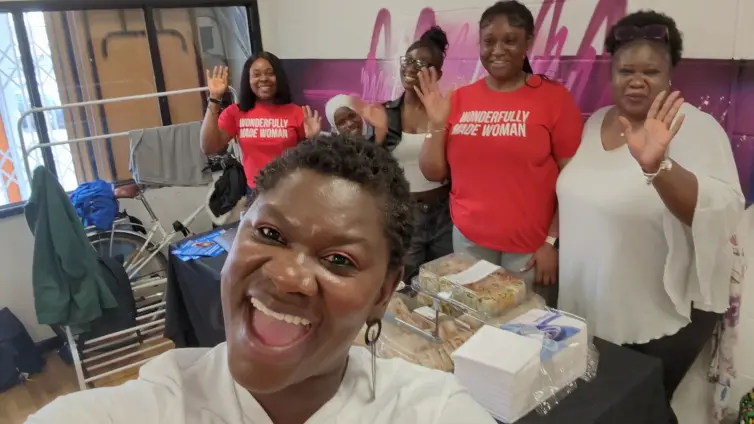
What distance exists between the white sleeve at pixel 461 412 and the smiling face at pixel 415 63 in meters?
1.58

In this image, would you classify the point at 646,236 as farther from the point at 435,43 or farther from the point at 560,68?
the point at 435,43

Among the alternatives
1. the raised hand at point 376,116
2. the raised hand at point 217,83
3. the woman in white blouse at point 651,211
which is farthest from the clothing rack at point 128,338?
the woman in white blouse at point 651,211

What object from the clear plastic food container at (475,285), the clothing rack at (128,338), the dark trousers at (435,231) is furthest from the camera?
the clothing rack at (128,338)

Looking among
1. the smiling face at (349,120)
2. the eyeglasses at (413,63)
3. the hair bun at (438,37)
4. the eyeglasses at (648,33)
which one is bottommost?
the smiling face at (349,120)

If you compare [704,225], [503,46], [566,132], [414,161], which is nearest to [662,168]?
[704,225]

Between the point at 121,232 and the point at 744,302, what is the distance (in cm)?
304

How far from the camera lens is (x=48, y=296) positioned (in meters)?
2.55

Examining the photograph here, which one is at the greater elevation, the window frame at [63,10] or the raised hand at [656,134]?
the window frame at [63,10]

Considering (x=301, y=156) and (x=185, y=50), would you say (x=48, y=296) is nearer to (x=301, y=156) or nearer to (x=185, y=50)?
(x=185, y=50)

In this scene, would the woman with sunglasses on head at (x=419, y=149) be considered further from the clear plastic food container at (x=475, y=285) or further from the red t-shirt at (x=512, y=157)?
the clear plastic food container at (x=475, y=285)

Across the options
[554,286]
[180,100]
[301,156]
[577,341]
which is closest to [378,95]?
[180,100]

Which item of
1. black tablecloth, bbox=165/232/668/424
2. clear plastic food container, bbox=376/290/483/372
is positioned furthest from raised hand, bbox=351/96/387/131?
black tablecloth, bbox=165/232/668/424

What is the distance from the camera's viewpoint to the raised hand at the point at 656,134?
1.45m

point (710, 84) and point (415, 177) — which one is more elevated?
point (710, 84)
